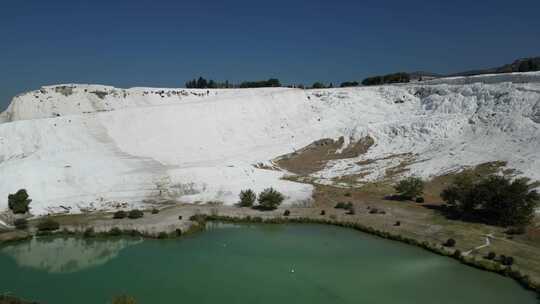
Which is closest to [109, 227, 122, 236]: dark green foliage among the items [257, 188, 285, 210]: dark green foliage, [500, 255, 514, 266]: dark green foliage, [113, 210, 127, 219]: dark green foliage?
[113, 210, 127, 219]: dark green foliage

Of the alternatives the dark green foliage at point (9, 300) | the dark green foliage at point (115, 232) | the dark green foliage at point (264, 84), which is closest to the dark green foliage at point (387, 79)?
the dark green foliage at point (264, 84)

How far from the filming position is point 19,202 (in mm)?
33500

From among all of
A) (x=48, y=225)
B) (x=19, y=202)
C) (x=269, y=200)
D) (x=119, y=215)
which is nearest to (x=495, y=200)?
(x=269, y=200)

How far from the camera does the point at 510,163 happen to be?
40.8 meters

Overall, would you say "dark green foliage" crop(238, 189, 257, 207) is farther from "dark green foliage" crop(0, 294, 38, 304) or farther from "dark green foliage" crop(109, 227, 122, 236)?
"dark green foliage" crop(0, 294, 38, 304)

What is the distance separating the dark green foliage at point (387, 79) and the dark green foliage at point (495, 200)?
64.1m

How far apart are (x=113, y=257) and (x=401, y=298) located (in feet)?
57.4

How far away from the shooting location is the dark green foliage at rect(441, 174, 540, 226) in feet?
98.0

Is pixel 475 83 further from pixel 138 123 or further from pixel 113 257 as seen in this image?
pixel 113 257

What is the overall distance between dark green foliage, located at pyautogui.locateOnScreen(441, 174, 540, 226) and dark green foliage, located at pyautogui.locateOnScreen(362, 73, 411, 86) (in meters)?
64.1

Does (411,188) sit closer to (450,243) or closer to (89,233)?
(450,243)

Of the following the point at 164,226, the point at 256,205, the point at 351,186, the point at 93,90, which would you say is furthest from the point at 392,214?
the point at 93,90

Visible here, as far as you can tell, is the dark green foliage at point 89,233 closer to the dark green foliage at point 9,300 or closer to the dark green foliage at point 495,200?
the dark green foliage at point 9,300

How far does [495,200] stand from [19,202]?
3878cm
